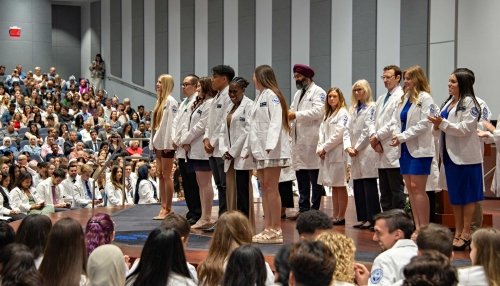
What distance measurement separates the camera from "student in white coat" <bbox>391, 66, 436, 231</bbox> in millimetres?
6832

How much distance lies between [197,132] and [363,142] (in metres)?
1.64

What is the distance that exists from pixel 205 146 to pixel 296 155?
1.25 metres

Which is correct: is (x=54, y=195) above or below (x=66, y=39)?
below

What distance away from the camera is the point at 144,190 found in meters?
11.8

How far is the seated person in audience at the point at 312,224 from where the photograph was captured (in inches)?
194

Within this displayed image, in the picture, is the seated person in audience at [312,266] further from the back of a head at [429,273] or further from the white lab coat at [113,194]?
the white lab coat at [113,194]

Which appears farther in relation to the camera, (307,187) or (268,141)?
(307,187)

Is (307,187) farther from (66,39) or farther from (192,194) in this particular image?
(66,39)

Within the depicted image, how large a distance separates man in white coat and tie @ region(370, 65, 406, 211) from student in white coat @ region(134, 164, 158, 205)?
483cm

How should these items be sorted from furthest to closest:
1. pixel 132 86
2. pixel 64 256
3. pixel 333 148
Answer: pixel 132 86 < pixel 333 148 < pixel 64 256

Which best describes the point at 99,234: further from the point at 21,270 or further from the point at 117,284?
the point at 21,270

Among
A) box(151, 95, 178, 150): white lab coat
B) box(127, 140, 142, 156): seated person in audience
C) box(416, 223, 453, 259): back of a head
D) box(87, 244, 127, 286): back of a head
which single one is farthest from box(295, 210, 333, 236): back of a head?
box(127, 140, 142, 156): seated person in audience

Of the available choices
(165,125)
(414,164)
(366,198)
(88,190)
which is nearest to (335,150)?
(366,198)

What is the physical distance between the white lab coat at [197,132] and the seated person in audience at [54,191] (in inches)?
141
